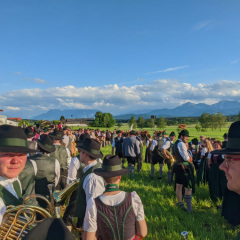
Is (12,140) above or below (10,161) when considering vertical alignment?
above

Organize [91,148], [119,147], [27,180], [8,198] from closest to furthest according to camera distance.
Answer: [8,198], [27,180], [91,148], [119,147]

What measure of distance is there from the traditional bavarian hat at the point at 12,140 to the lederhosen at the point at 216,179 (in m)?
5.81

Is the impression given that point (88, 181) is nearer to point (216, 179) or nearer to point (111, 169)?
point (111, 169)

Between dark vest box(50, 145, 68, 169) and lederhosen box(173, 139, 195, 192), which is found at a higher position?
dark vest box(50, 145, 68, 169)

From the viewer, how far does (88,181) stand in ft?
10.3

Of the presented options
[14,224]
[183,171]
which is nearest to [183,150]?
[183,171]

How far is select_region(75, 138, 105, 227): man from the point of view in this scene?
3064 mm

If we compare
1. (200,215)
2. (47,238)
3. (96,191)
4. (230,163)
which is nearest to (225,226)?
(200,215)

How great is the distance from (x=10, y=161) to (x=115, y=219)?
130 cm

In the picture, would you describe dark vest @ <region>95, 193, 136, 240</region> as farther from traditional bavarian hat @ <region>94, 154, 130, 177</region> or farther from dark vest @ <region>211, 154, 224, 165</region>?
dark vest @ <region>211, 154, 224, 165</region>

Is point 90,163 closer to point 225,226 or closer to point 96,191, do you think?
point 96,191

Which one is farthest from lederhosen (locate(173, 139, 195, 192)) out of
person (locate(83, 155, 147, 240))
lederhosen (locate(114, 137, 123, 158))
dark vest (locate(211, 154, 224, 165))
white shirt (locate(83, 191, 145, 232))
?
lederhosen (locate(114, 137, 123, 158))

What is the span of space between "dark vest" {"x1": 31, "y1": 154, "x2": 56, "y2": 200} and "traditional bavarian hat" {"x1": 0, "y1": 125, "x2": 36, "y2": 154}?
2045 millimetres

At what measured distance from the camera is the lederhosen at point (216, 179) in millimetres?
6242
